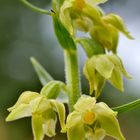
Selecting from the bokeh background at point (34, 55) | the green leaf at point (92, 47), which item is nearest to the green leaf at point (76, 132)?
the green leaf at point (92, 47)

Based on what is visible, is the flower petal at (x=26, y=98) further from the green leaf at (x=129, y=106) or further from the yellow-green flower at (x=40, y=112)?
the green leaf at (x=129, y=106)

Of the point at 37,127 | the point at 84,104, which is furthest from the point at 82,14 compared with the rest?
the point at 37,127

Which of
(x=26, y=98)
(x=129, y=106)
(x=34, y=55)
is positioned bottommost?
(x=34, y=55)

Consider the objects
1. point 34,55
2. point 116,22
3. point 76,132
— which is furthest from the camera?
point 34,55

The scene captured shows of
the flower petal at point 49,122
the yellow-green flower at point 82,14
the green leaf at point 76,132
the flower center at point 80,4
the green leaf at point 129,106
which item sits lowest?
the green leaf at point 129,106

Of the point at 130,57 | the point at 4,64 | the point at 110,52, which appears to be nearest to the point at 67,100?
the point at 110,52

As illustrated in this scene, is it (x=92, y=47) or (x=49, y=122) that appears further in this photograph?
(x=92, y=47)

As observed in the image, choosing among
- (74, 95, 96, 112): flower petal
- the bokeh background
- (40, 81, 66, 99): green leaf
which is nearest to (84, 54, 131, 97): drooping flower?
(74, 95, 96, 112): flower petal

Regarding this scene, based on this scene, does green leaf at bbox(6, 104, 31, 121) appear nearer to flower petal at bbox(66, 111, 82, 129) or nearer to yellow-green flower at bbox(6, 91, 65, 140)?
yellow-green flower at bbox(6, 91, 65, 140)

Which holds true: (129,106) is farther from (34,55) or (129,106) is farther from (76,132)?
(34,55)
